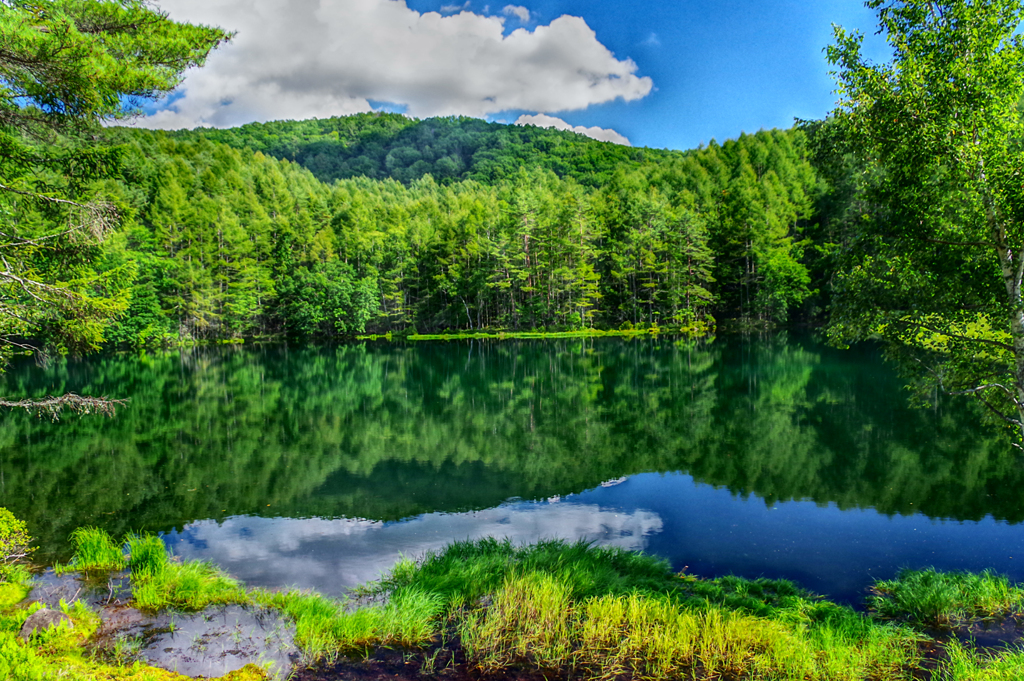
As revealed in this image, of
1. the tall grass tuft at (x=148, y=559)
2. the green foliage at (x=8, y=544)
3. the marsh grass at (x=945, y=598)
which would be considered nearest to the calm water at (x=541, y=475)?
the marsh grass at (x=945, y=598)

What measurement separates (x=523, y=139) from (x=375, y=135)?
42.6 m

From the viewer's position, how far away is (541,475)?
14172 mm

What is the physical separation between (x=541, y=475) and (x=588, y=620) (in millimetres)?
7983

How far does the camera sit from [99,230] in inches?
313

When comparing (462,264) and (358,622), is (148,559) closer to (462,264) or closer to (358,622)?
(358,622)

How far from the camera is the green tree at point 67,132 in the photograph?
25.0ft

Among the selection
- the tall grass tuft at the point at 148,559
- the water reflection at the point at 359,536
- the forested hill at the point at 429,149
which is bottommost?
the water reflection at the point at 359,536

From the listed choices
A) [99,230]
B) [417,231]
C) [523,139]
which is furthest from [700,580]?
[523,139]

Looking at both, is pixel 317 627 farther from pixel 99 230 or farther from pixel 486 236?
pixel 486 236

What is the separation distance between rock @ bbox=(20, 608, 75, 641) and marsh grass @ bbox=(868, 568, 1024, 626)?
9307mm

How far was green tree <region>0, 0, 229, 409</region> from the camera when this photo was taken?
761 cm

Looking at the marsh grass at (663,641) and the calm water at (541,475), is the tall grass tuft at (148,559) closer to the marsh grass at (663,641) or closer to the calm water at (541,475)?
the calm water at (541,475)

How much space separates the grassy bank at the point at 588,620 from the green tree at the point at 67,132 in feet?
Result: 9.83

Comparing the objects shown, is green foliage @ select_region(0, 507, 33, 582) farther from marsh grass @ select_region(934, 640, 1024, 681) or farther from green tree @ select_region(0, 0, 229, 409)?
marsh grass @ select_region(934, 640, 1024, 681)
